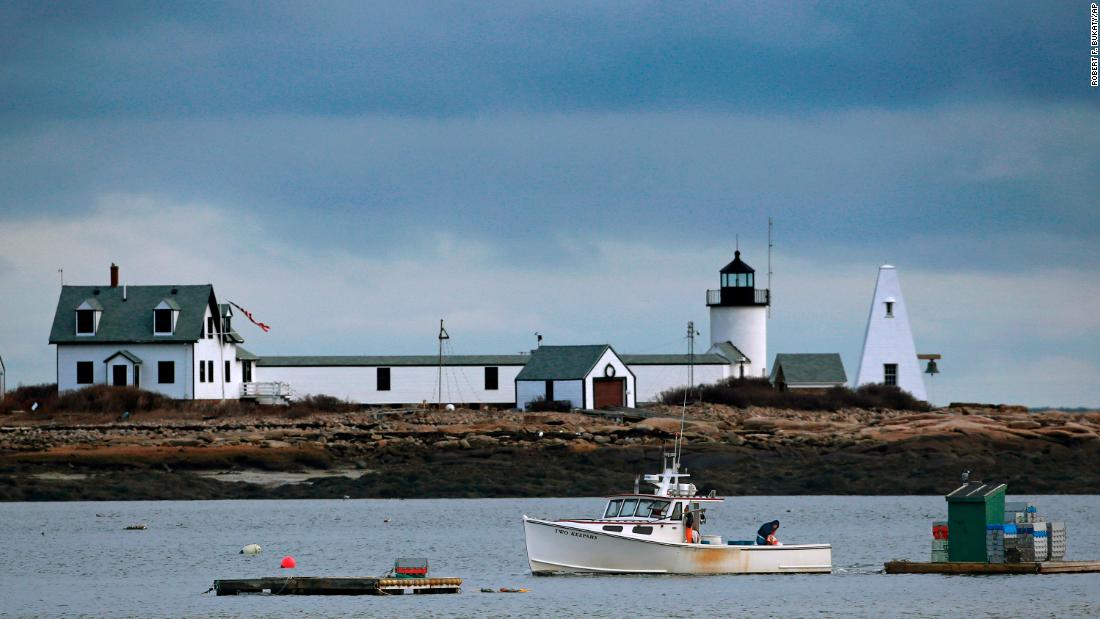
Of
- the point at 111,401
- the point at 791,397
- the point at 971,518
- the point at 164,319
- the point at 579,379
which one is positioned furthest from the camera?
the point at 791,397

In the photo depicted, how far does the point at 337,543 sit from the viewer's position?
45156 millimetres

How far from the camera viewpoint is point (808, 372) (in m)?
79.5

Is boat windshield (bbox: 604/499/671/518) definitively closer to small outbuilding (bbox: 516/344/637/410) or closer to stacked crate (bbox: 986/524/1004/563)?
stacked crate (bbox: 986/524/1004/563)

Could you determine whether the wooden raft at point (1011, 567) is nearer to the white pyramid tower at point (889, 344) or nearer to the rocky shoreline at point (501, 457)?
the rocky shoreline at point (501, 457)

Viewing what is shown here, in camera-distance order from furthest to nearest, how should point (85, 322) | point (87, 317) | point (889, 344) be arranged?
point (889, 344)
point (87, 317)
point (85, 322)

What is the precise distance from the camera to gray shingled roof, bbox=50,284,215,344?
233ft

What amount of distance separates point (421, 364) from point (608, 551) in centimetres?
4256

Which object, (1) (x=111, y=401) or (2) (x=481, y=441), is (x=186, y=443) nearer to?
(1) (x=111, y=401)

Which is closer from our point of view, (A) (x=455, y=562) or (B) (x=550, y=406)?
(A) (x=455, y=562)

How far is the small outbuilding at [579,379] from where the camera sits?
241ft

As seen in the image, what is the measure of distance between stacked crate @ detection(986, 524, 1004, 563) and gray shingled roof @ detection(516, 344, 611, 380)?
133ft

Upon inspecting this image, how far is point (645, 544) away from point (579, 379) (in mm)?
39785

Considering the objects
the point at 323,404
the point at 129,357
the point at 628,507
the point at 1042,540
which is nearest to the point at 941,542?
the point at 1042,540

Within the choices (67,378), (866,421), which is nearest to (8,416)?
(67,378)
